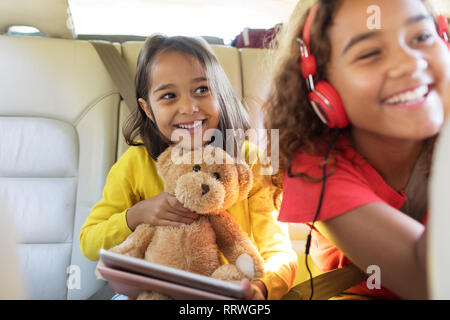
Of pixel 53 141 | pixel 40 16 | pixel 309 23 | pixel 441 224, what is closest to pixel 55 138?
pixel 53 141

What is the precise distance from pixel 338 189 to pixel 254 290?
9.0 inches

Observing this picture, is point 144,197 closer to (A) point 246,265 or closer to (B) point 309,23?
(A) point 246,265

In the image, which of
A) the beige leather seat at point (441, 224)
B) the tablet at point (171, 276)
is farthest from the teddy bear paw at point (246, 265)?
the beige leather seat at point (441, 224)

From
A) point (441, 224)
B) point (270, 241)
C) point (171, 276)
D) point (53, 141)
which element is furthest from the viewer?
point (53, 141)

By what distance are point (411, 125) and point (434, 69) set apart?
0.11 meters

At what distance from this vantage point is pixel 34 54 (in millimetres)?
1407

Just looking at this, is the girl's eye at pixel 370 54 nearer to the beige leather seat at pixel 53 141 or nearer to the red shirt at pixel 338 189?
the red shirt at pixel 338 189

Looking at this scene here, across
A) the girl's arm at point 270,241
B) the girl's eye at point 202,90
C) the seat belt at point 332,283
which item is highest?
the girl's eye at point 202,90

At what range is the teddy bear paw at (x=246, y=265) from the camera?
0.88 meters

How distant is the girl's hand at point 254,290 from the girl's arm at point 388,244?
18 centimetres

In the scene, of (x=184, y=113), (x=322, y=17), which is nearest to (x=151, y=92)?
(x=184, y=113)

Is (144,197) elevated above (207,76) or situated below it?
below

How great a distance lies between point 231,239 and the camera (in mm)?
932

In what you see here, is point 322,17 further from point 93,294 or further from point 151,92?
point 93,294
